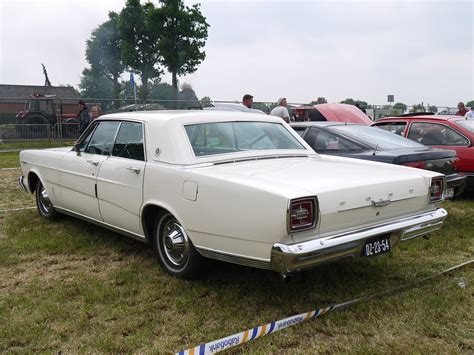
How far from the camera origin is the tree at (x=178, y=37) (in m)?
46.1

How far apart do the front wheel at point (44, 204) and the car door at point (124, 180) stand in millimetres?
1631

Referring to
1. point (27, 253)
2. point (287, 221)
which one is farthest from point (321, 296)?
point (27, 253)

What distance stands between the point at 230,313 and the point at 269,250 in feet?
2.24

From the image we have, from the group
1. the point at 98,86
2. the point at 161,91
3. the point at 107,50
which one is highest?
the point at 107,50

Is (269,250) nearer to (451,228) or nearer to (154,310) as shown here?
(154,310)

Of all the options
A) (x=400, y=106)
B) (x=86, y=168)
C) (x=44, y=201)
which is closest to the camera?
(x=86, y=168)

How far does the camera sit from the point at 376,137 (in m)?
6.20

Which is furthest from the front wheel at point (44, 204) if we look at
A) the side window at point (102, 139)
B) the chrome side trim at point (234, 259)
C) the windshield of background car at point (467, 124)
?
the windshield of background car at point (467, 124)

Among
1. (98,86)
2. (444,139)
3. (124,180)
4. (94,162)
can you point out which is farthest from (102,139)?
(98,86)

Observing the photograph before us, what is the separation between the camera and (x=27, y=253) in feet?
15.5

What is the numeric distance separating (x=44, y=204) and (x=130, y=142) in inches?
92.1

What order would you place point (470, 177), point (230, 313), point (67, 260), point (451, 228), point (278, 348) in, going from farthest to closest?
point (470, 177)
point (451, 228)
point (67, 260)
point (230, 313)
point (278, 348)

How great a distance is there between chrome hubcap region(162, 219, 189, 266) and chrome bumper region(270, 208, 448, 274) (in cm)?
103

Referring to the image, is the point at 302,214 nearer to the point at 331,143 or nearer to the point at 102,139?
the point at 102,139
